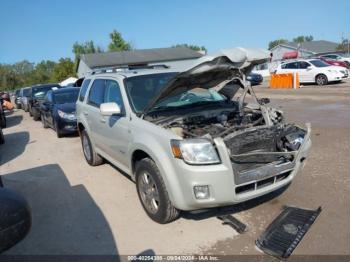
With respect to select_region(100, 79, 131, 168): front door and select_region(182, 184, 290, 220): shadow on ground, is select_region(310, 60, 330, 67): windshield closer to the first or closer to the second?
select_region(100, 79, 131, 168): front door

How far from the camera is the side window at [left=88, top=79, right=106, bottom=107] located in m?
6.16

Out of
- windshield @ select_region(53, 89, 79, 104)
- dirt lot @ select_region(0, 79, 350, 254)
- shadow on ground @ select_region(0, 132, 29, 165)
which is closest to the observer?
dirt lot @ select_region(0, 79, 350, 254)

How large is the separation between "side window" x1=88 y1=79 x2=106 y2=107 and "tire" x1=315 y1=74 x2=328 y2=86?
18979 mm

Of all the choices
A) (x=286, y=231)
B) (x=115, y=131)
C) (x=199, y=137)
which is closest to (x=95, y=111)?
(x=115, y=131)

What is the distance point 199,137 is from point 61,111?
796 centimetres

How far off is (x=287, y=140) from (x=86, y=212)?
2876mm

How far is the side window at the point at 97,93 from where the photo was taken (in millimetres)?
6164

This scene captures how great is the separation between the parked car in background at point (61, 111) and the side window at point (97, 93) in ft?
14.4

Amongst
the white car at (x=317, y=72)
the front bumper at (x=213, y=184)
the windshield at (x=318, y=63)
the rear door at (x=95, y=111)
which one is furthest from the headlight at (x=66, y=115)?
the windshield at (x=318, y=63)

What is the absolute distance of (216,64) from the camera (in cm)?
423

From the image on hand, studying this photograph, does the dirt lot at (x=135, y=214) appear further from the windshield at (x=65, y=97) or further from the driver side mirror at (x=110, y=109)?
the windshield at (x=65, y=97)

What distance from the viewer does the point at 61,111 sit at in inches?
430

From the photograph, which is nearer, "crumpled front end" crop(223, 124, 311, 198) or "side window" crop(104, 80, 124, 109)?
"crumpled front end" crop(223, 124, 311, 198)

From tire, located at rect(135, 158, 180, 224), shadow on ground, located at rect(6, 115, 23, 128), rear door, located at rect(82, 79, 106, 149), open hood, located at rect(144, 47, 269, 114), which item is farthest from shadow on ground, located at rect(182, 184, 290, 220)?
shadow on ground, located at rect(6, 115, 23, 128)
